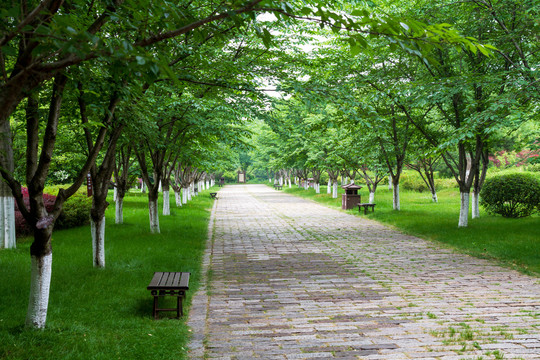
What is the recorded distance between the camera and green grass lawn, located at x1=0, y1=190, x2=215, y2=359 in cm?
446

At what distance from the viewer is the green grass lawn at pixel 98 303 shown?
4461 millimetres

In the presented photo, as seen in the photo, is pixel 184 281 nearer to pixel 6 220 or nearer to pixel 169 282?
pixel 169 282

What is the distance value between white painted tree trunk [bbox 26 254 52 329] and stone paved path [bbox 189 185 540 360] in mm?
1726

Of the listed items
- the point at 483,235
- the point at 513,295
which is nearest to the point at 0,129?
the point at 513,295

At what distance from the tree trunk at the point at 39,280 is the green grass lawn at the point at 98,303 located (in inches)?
5.3

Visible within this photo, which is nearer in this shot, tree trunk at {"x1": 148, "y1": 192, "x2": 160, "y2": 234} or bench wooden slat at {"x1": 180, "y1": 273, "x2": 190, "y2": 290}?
bench wooden slat at {"x1": 180, "y1": 273, "x2": 190, "y2": 290}

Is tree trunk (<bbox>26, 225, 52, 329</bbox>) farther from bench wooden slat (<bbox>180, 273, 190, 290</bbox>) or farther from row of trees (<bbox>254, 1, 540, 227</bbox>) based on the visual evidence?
row of trees (<bbox>254, 1, 540, 227</bbox>)

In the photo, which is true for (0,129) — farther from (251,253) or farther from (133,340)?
(133,340)

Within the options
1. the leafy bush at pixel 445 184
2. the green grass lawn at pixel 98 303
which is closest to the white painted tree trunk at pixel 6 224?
the green grass lawn at pixel 98 303

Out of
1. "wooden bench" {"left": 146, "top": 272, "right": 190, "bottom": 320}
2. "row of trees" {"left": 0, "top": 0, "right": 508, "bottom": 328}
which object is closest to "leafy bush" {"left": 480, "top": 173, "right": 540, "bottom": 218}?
"row of trees" {"left": 0, "top": 0, "right": 508, "bottom": 328}

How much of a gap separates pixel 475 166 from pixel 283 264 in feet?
29.6

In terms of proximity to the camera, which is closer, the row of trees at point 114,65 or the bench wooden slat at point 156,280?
the row of trees at point 114,65

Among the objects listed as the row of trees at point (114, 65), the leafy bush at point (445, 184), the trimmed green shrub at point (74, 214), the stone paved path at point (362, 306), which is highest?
the row of trees at point (114, 65)

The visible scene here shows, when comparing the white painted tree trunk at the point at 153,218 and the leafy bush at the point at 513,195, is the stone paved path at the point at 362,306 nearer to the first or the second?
the white painted tree trunk at the point at 153,218
